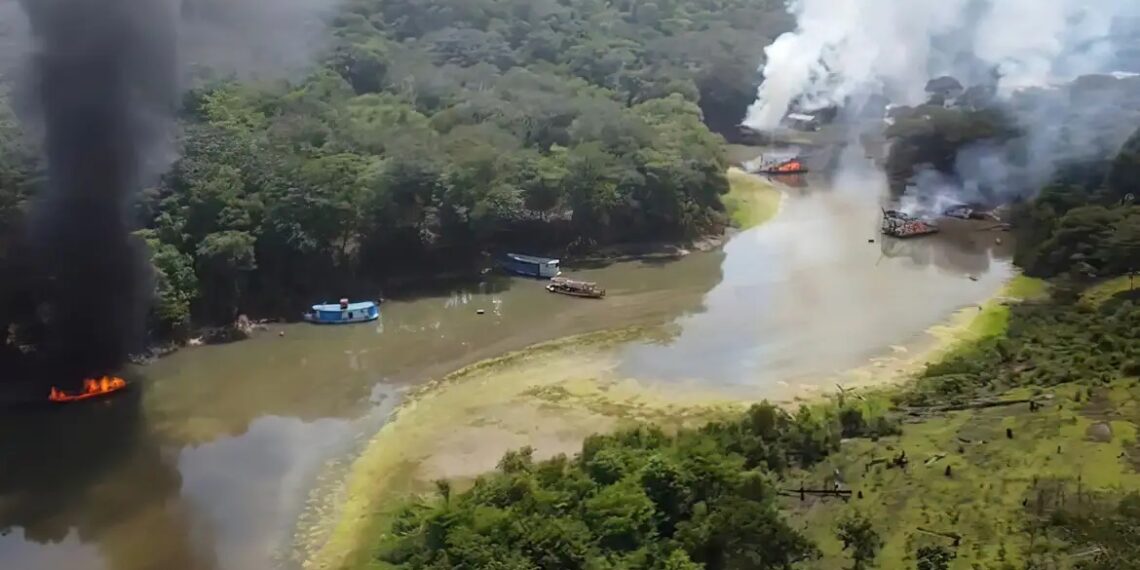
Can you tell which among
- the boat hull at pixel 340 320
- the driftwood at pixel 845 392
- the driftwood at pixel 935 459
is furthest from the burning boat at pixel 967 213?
the driftwood at pixel 935 459

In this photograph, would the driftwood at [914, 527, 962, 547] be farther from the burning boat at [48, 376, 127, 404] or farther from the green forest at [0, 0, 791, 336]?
the green forest at [0, 0, 791, 336]

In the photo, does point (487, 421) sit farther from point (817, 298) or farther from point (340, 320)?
point (817, 298)

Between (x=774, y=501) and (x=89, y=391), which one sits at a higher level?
(x=774, y=501)

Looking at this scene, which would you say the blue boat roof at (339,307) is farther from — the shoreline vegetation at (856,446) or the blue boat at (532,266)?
the blue boat at (532,266)

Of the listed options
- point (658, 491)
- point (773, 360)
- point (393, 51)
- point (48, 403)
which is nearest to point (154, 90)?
point (48, 403)

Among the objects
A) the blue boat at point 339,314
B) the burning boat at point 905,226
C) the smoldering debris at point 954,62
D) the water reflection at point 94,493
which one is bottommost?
the water reflection at point 94,493

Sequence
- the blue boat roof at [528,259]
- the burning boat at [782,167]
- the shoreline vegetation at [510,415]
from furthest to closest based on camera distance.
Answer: the burning boat at [782,167] → the blue boat roof at [528,259] → the shoreline vegetation at [510,415]

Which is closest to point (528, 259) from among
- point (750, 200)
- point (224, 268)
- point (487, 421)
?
point (224, 268)
